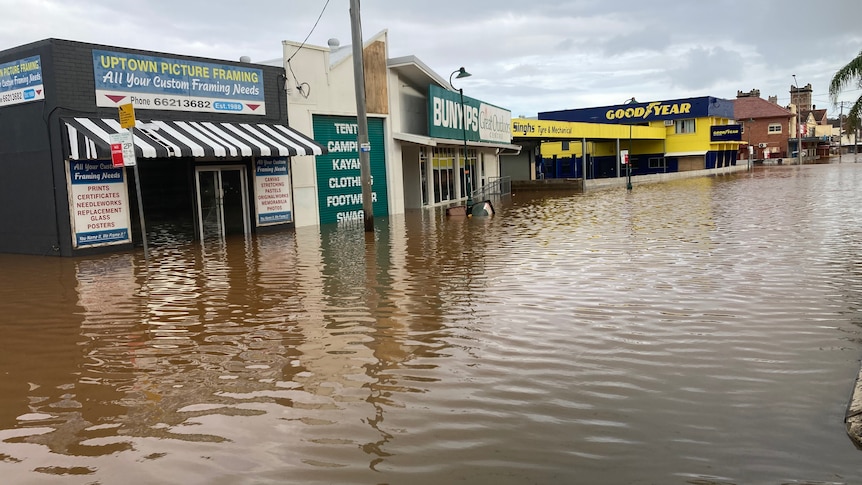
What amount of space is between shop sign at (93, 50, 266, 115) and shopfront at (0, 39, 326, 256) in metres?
0.03

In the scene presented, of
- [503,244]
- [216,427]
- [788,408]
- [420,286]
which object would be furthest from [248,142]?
[788,408]

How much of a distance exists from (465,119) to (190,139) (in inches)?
739

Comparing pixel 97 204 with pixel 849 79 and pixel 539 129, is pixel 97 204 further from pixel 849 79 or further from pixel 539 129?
pixel 539 129

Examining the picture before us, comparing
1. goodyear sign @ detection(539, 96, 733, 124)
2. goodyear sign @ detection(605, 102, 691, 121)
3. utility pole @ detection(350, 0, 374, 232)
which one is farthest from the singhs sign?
goodyear sign @ detection(605, 102, 691, 121)

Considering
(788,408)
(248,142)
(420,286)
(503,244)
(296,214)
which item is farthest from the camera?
(296,214)

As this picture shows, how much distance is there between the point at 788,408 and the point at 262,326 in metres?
5.45

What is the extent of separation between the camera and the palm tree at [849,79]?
1609 centimetres

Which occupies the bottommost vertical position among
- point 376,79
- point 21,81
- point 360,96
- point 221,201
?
point 221,201

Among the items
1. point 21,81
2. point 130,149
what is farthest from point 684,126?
point 130,149

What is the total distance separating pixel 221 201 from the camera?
19.8 meters

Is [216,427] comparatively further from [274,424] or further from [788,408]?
[788,408]

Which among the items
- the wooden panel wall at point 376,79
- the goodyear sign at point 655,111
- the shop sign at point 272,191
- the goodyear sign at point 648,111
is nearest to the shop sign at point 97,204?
the shop sign at point 272,191

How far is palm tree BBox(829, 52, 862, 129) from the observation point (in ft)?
52.8

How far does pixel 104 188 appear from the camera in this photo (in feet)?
54.0
